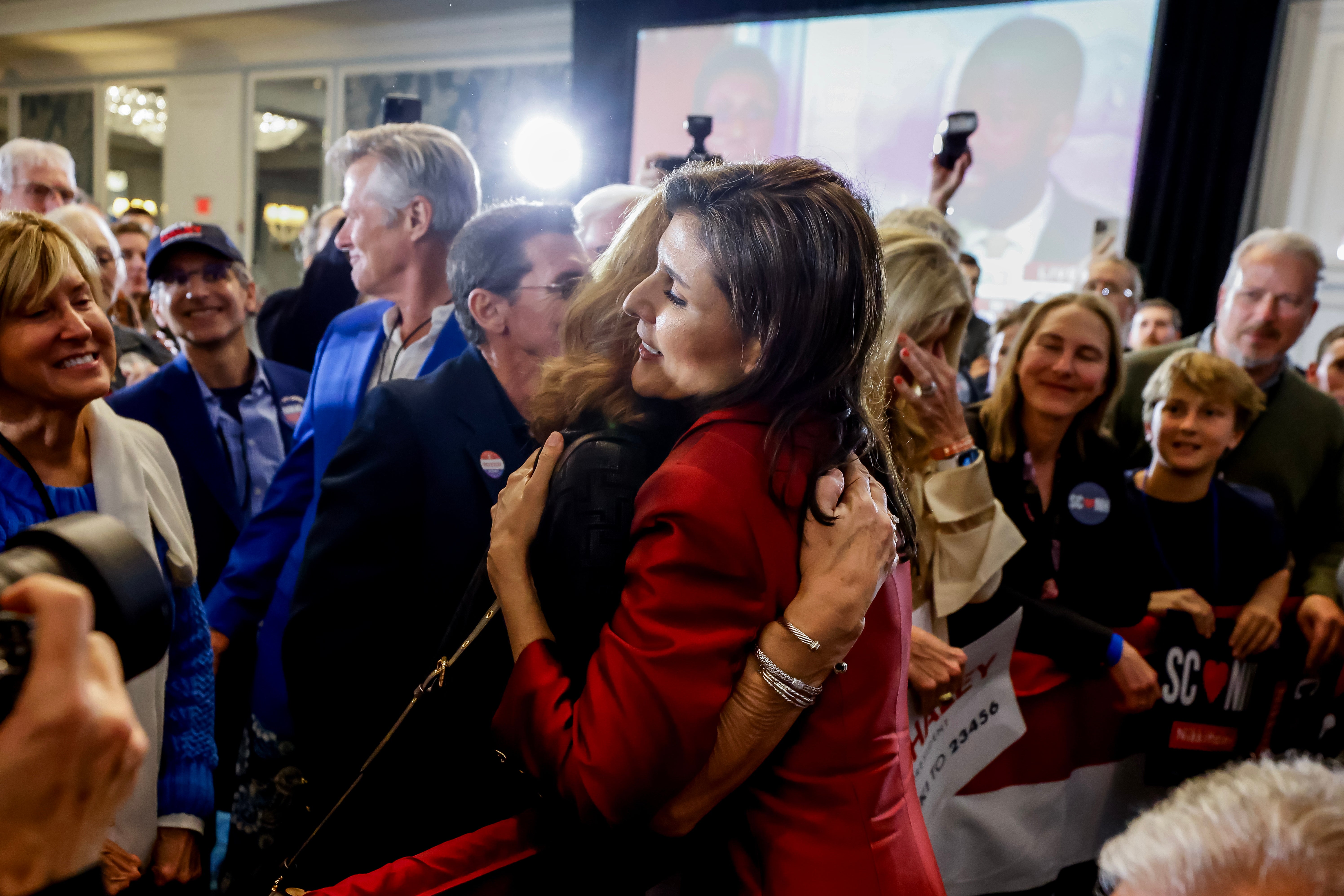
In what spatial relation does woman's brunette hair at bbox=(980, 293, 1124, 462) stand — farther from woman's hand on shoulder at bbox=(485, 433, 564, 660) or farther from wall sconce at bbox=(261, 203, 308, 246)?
wall sconce at bbox=(261, 203, 308, 246)

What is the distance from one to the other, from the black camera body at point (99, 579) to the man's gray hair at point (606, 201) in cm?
198

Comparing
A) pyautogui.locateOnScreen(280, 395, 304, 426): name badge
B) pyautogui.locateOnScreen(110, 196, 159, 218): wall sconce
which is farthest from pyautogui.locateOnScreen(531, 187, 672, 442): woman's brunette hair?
pyautogui.locateOnScreen(110, 196, 159, 218): wall sconce

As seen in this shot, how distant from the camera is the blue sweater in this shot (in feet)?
4.89

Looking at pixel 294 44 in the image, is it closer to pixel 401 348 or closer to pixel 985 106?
pixel 985 106

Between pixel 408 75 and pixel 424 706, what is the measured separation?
8.75 meters

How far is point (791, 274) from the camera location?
2.88ft

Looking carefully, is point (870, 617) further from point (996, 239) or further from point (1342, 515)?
point (996, 239)

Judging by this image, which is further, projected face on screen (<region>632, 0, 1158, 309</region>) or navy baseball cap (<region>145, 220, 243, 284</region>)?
projected face on screen (<region>632, 0, 1158, 309</region>)

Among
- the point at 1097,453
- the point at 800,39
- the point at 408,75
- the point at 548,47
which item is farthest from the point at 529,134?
the point at 1097,453

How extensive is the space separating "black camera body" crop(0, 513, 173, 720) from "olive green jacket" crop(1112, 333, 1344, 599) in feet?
8.59

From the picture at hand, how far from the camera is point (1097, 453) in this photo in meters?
2.29

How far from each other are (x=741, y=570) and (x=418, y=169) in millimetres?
1621

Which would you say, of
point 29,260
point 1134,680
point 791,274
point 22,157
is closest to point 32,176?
point 22,157

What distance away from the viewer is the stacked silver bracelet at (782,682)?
86cm
